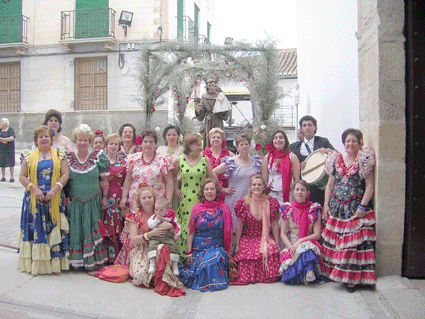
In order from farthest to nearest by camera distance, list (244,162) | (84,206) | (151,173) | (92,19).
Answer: (92,19), (244,162), (151,173), (84,206)

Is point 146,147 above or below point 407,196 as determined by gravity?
above

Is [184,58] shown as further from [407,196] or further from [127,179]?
[407,196]

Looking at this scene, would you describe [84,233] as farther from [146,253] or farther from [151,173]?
[151,173]

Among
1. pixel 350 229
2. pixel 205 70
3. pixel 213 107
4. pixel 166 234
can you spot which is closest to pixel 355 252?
pixel 350 229

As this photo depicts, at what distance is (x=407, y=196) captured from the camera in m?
3.75

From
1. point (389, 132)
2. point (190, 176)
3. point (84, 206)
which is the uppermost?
point (389, 132)

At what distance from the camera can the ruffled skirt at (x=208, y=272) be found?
385 cm

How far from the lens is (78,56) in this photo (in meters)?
15.3

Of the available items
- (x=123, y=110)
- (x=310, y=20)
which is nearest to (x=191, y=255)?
(x=310, y=20)

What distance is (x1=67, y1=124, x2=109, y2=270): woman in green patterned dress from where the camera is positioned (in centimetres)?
421

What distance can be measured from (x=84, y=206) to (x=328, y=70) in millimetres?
4914

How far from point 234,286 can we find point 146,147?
5.79 feet

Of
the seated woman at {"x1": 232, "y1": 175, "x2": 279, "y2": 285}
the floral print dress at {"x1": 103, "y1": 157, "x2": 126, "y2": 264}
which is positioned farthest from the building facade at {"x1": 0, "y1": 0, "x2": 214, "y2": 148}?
the seated woman at {"x1": 232, "y1": 175, "x2": 279, "y2": 285}

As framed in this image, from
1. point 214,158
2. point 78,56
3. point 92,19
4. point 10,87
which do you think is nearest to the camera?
point 214,158
